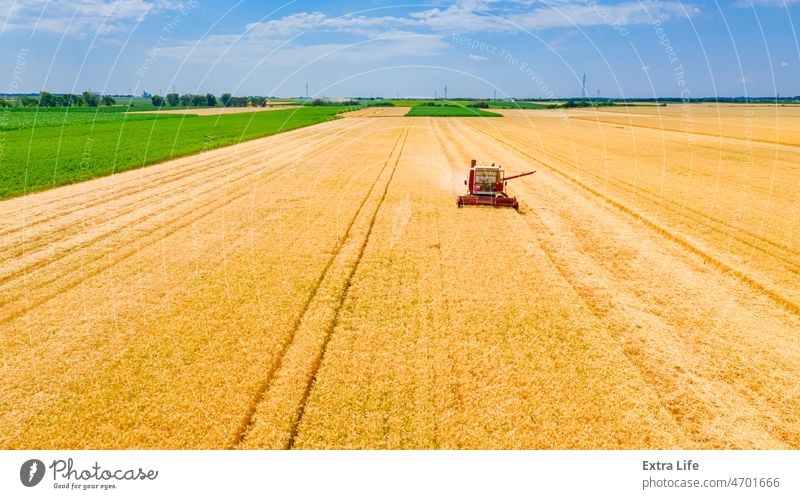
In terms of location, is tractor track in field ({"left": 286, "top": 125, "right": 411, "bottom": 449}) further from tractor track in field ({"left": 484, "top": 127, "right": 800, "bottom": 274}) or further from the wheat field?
tractor track in field ({"left": 484, "top": 127, "right": 800, "bottom": 274})

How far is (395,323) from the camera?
9.50m

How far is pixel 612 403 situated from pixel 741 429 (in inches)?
66.7

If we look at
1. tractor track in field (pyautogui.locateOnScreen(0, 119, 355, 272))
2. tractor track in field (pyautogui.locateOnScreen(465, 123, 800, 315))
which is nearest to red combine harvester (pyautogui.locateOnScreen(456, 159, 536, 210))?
tractor track in field (pyautogui.locateOnScreen(465, 123, 800, 315))

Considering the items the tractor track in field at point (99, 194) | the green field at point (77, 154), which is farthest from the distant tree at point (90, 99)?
the tractor track in field at point (99, 194)

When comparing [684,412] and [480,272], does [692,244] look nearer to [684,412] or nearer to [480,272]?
[480,272]

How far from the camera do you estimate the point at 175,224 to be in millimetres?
16375
